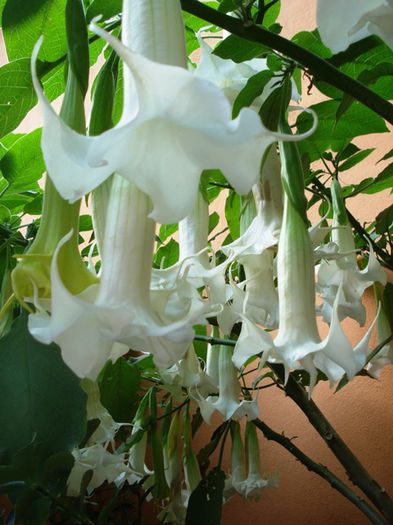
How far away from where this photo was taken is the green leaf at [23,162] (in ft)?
2.11

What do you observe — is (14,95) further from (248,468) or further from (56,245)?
(248,468)

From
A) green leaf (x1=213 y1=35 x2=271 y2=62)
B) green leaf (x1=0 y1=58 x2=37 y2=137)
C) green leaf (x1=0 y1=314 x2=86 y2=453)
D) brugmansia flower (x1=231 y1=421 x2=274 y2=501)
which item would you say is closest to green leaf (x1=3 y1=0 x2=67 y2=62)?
green leaf (x1=0 y1=58 x2=37 y2=137)

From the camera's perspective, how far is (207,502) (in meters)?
0.74

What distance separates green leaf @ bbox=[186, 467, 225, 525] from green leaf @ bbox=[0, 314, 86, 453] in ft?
1.20

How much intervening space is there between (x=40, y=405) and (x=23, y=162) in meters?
0.35

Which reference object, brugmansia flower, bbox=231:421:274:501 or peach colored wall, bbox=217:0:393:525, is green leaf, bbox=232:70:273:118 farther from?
peach colored wall, bbox=217:0:393:525

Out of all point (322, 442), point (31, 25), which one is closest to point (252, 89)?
point (31, 25)

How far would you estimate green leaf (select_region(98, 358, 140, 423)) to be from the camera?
2.59ft

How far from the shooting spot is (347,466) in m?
0.65

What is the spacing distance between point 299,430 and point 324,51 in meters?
1.08

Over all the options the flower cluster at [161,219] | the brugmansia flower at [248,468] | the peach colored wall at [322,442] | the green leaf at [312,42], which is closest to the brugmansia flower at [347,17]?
the flower cluster at [161,219]

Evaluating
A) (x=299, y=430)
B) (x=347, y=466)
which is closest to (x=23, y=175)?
(x=347, y=466)

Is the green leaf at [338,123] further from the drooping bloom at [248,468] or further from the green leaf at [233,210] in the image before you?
the drooping bloom at [248,468]

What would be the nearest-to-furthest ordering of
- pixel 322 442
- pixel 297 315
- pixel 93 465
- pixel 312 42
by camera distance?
1. pixel 297 315
2. pixel 312 42
3. pixel 93 465
4. pixel 322 442
